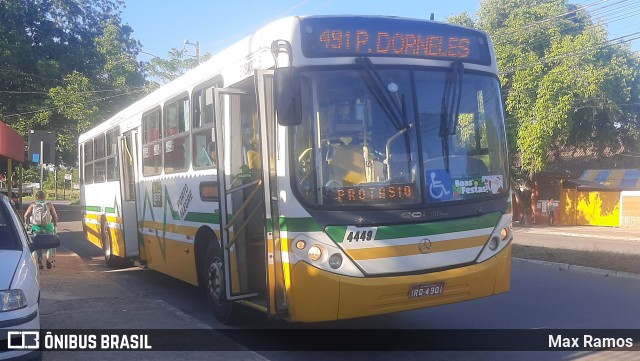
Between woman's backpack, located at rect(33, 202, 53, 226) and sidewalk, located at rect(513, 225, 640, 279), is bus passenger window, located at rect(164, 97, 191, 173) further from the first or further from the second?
sidewalk, located at rect(513, 225, 640, 279)

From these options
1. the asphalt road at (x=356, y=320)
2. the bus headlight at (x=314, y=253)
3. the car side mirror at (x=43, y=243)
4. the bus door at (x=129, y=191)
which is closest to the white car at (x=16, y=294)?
the car side mirror at (x=43, y=243)

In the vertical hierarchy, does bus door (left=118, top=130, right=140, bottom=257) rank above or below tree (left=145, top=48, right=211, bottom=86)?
below

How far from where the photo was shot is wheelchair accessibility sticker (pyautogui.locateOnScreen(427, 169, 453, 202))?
21.5 ft

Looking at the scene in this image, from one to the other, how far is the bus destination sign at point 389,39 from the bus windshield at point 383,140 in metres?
0.20

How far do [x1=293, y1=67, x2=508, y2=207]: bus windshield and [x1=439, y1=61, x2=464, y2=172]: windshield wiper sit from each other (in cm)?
1

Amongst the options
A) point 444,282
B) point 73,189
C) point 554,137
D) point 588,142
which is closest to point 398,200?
point 444,282

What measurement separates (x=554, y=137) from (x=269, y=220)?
90.9 ft

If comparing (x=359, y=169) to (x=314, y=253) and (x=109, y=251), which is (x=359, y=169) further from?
(x=109, y=251)

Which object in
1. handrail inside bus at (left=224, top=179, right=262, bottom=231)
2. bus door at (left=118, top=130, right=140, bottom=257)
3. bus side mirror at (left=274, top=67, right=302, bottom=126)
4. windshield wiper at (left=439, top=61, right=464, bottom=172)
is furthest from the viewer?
bus door at (left=118, top=130, right=140, bottom=257)

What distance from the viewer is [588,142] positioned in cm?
3591

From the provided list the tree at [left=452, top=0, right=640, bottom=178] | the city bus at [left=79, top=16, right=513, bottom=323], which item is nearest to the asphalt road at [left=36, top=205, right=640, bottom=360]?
the city bus at [left=79, top=16, right=513, bottom=323]

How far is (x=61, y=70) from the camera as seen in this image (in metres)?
34.3

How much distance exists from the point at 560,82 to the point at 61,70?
2549cm

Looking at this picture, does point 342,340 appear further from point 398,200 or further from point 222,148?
point 222,148
